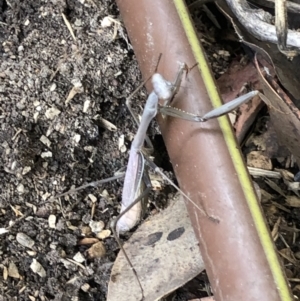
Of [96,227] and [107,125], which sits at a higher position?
[107,125]

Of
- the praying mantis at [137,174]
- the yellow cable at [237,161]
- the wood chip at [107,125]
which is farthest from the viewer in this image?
the wood chip at [107,125]

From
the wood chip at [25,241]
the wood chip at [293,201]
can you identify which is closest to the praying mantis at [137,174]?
the wood chip at [25,241]

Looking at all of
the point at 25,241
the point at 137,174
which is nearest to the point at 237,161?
the point at 137,174

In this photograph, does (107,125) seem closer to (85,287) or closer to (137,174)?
(137,174)

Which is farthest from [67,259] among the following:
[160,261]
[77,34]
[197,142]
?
[77,34]

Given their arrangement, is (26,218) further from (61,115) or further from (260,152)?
(260,152)

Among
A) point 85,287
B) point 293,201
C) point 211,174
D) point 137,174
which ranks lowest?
point 85,287

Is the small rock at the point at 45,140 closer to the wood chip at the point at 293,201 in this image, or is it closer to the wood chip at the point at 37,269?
the wood chip at the point at 37,269

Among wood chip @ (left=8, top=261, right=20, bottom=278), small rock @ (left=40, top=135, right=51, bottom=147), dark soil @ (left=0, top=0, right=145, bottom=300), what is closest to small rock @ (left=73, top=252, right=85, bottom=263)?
dark soil @ (left=0, top=0, right=145, bottom=300)
